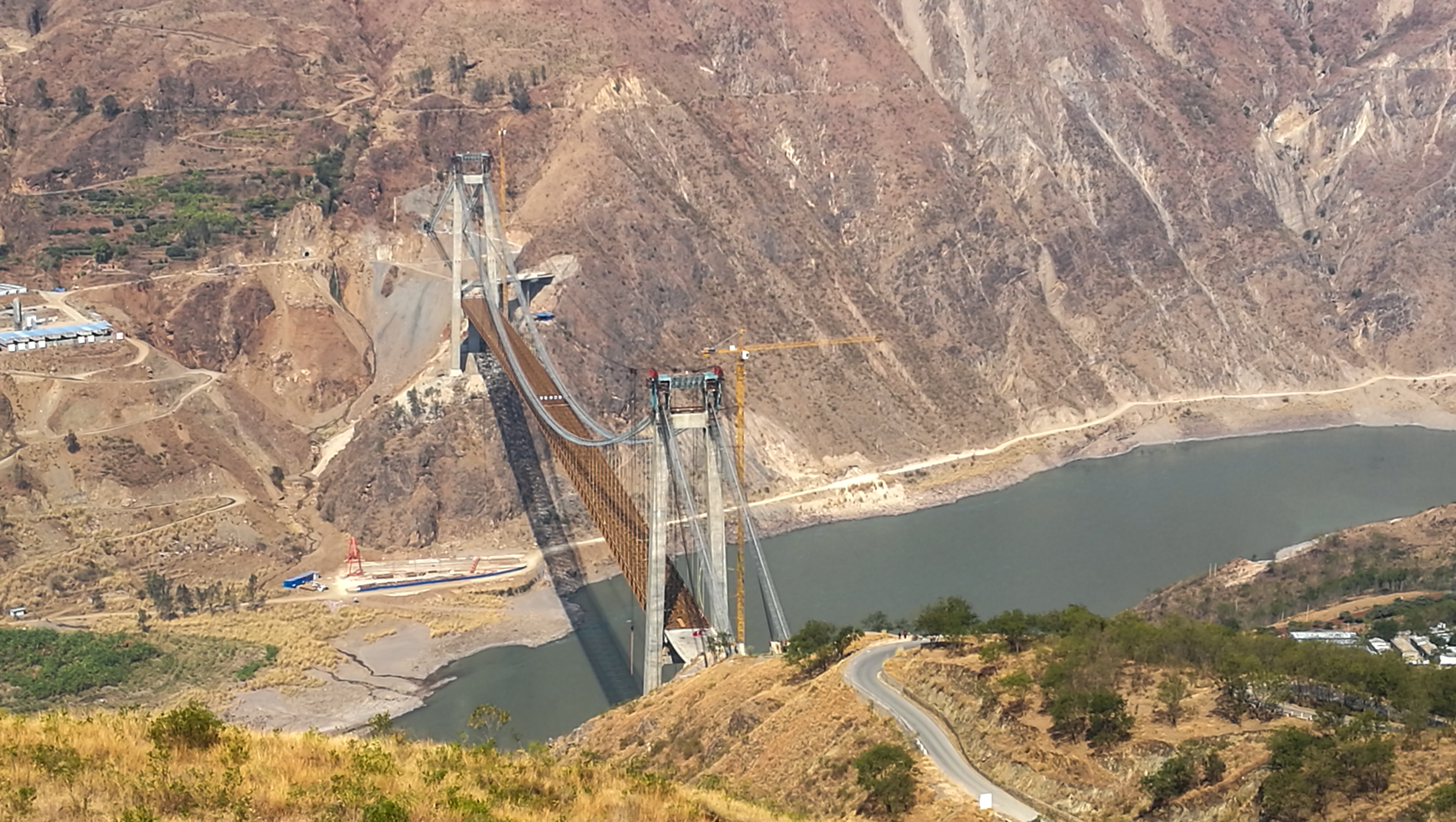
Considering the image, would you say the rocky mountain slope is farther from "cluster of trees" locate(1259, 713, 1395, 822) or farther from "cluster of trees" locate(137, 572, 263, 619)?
"cluster of trees" locate(1259, 713, 1395, 822)

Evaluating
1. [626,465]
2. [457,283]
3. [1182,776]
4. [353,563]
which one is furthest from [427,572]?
[1182,776]

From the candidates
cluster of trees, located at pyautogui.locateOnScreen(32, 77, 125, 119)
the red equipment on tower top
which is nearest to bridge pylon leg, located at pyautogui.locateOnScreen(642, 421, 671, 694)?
the red equipment on tower top

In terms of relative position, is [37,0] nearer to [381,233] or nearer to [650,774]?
[381,233]

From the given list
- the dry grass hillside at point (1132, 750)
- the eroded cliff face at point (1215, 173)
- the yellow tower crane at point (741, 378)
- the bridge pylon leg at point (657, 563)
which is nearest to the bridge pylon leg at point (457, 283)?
the yellow tower crane at point (741, 378)

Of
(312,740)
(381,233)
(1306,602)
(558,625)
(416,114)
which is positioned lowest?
(1306,602)

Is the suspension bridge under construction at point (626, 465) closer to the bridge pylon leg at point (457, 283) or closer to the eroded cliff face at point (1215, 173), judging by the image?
the bridge pylon leg at point (457, 283)

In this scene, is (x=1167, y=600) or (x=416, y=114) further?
(x=416, y=114)

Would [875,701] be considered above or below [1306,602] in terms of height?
above

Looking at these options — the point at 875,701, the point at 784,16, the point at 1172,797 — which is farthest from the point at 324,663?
the point at 784,16
